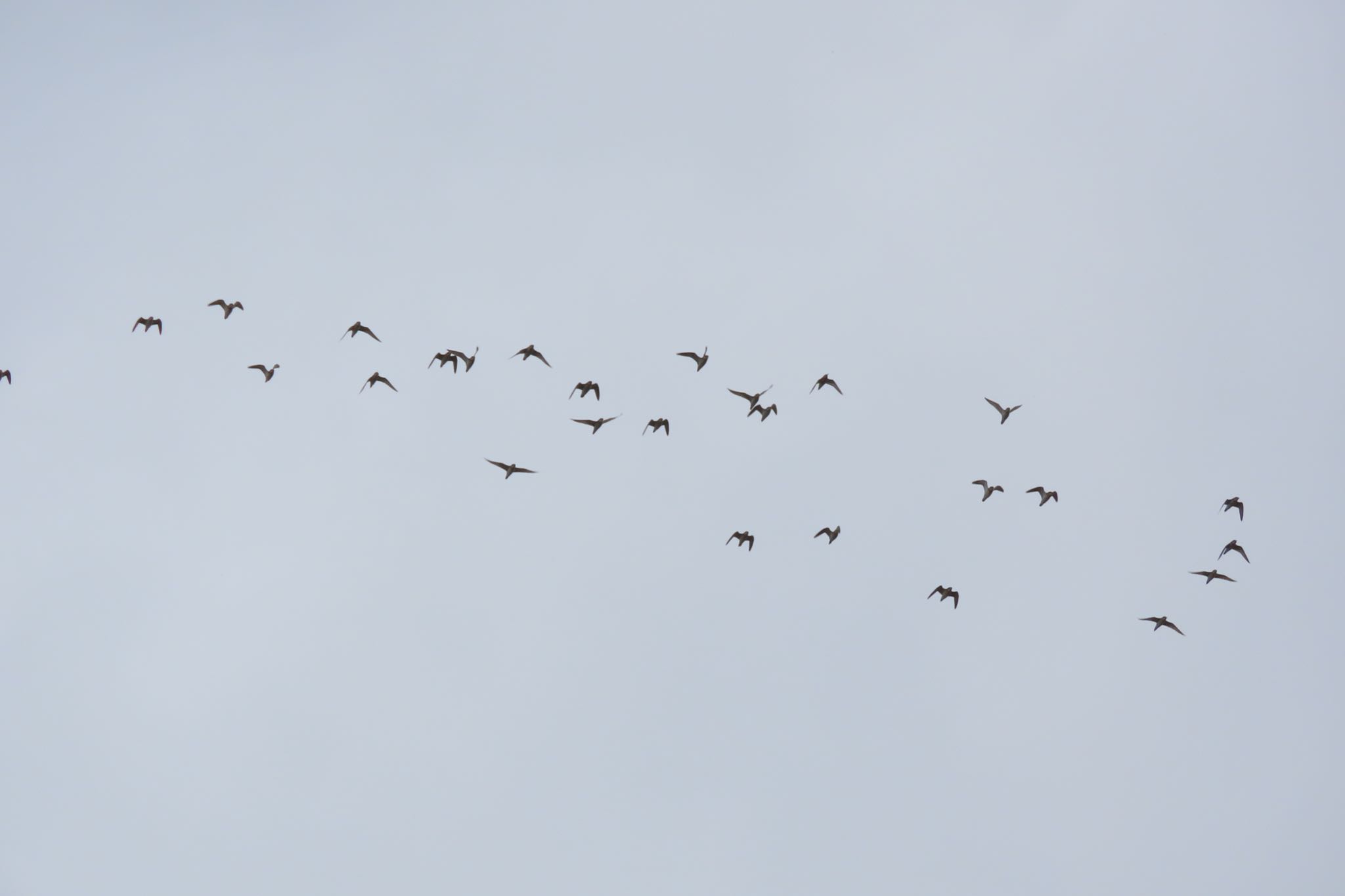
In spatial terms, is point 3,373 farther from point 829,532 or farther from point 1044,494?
point 1044,494

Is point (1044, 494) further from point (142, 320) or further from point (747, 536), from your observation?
point (142, 320)

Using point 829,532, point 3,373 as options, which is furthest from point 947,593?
point 3,373

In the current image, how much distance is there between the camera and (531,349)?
64812mm

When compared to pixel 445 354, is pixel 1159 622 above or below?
below

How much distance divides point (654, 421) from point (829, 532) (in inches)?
570

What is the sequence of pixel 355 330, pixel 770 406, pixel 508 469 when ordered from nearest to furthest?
pixel 355 330 < pixel 508 469 < pixel 770 406

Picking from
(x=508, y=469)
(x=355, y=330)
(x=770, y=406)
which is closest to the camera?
(x=355, y=330)

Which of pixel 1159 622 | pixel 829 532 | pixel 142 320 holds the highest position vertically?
pixel 142 320

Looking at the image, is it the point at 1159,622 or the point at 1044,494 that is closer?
the point at 1159,622

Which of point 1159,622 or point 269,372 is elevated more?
point 269,372

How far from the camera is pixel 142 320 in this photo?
70.2m

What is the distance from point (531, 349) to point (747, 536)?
62.2 ft

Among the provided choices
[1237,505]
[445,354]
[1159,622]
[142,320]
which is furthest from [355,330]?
[1237,505]

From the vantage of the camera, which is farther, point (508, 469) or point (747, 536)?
point (747, 536)
